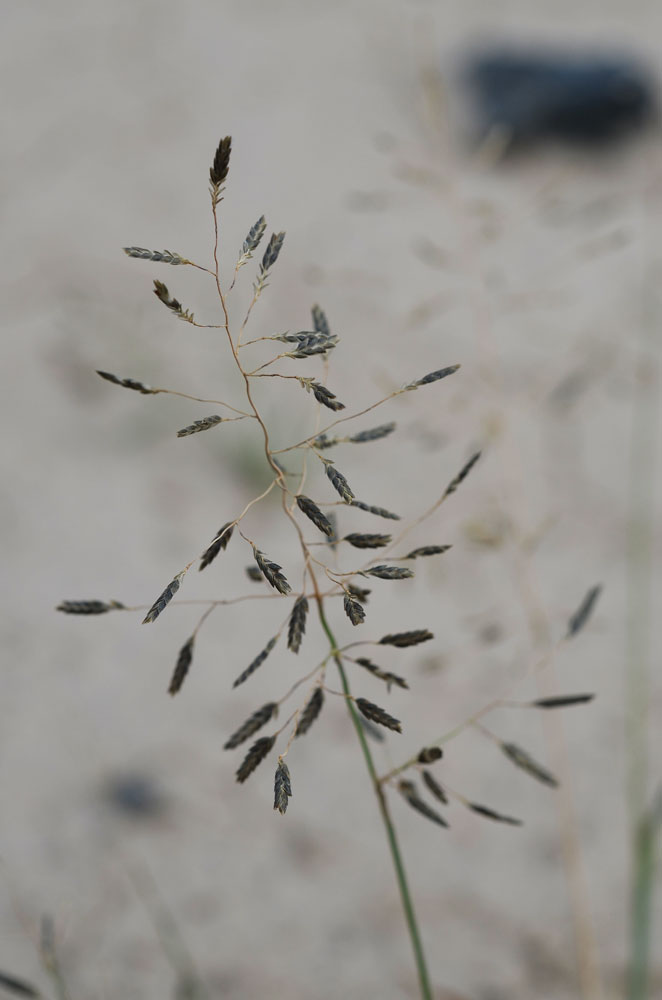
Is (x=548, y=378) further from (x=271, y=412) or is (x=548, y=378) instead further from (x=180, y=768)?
(x=271, y=412)

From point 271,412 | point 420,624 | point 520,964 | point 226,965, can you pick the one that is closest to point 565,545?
point 420,624

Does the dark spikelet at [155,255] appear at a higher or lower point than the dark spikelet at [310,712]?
higher

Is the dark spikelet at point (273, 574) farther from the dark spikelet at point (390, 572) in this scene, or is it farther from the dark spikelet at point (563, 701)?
the dark spikelet at point (563, 701)

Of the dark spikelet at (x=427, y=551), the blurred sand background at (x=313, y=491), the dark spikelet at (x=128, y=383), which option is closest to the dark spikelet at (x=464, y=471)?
the dark spikelet at (x=427, y=551)

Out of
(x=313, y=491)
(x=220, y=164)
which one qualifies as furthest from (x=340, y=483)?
(x=313, y=491)

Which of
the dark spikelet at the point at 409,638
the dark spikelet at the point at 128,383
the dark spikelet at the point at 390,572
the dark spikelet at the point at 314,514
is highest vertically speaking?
the dark spikelet at the point at 128,383

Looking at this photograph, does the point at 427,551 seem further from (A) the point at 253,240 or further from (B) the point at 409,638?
(A) the point at 253,240

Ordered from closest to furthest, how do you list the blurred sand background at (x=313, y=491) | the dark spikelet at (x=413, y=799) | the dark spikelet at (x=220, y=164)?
1. the dark spikelet at (x=220, y=164)
2. the dark spikelet at (x=413, y=799)
3. the blurred sand background at (x=313, y=491)
